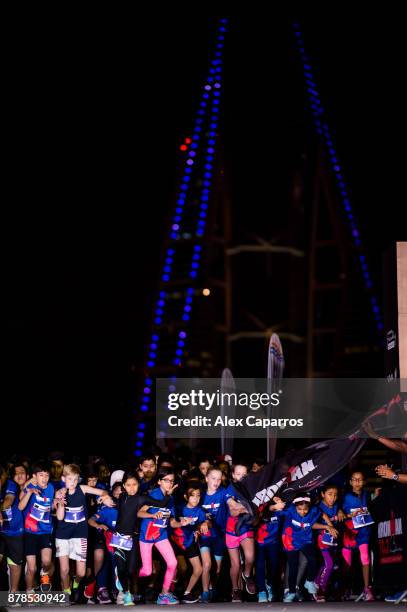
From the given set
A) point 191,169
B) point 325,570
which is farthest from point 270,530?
point 191,169

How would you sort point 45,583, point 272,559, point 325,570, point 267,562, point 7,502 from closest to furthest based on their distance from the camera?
1. point 45,583
2. point 7,502
3. point 325,570
4. point 272,559
5. point 267,562

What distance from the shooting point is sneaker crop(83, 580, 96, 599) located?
13172mm

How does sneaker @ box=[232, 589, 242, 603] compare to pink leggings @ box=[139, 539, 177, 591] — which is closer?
pink leggings @ box=[139, 539, 177, 591]

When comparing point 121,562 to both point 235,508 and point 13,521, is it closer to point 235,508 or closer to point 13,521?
point 13,521

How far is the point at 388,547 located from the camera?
507 inches

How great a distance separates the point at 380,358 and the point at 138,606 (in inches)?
939

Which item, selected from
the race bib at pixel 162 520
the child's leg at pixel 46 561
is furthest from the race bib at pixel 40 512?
the race bib at pixel 162 520

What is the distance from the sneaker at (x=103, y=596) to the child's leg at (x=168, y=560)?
756 mm

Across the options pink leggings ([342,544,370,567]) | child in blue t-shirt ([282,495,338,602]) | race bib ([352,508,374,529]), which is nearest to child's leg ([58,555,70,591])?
child in blue t-shirt ([282,495,338,602])

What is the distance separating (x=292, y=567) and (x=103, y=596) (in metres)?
2.37

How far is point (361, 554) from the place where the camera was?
13227 mm

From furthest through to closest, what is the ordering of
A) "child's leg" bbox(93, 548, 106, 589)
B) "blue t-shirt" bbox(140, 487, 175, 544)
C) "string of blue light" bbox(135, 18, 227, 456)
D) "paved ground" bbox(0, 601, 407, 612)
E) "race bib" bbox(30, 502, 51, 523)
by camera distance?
"string of blue light" bbox(135, 18, 227, 456), "child's leg" bbox(93, 548, 106, 589), "race bib" bbox(30, 502, 51, 523), "blue t-shirt" bbox(140, 487, 175, 544), "paved ground" bbox(0, 601, 407, 612)

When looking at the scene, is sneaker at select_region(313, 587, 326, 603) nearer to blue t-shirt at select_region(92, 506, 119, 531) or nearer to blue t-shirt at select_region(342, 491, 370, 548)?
blue t-shirt at select_region(342, 491, 370, 548)

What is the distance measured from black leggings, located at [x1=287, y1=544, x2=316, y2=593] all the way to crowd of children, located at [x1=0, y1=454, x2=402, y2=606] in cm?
1
